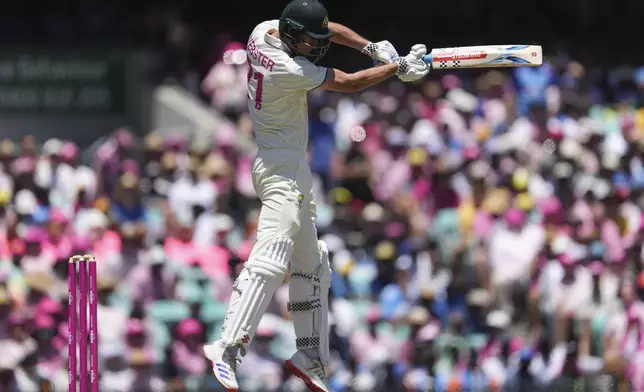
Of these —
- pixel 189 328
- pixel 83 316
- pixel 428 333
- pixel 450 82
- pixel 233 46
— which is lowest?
pixel 428 333

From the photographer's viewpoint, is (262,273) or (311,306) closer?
(262,273)

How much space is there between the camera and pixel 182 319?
1079 cm

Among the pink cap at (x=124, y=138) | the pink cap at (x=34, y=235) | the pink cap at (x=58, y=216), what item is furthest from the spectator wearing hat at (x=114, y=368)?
the pink cap at (x=124, y=138)

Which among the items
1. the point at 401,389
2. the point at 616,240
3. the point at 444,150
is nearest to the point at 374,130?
the point at 444,150

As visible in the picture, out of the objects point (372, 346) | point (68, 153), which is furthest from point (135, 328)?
point (68, 153)

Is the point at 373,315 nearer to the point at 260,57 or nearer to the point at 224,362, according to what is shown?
the point at 224,362

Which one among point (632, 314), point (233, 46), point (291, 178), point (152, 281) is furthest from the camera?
point (233, 46)

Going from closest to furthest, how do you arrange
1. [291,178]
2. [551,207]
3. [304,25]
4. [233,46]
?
[304,25], [291,178], [551,207], [233,46]

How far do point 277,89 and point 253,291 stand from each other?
41.5 inches

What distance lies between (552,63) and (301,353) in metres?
7.76

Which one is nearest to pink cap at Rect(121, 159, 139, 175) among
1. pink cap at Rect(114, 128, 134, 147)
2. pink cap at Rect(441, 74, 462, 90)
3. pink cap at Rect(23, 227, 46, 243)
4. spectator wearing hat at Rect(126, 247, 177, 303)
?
pink cap at Rect(114, 128, 134, 147)

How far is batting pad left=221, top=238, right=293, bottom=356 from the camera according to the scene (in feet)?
24.4

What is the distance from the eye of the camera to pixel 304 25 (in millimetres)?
7379

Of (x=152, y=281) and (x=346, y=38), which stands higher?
(x=346, y=38)
